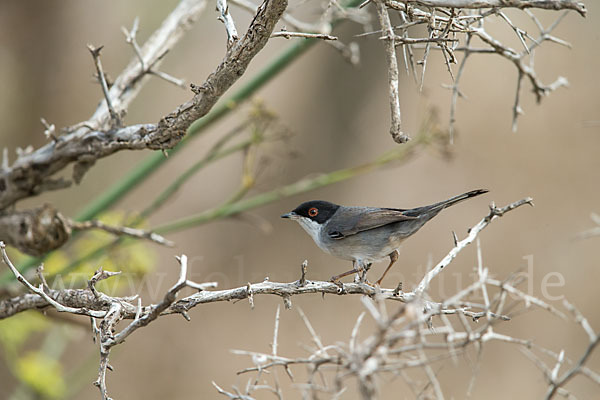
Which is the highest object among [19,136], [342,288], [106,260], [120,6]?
[120,6]

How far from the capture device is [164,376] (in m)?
7.36

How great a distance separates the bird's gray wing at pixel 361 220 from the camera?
4.49 m

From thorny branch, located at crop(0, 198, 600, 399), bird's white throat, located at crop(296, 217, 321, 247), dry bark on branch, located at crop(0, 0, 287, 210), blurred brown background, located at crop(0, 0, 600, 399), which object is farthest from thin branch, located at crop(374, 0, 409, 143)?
blurred brown background, located at crop(0, 0, 600, 399)

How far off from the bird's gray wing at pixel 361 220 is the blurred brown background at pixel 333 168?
2398 mm

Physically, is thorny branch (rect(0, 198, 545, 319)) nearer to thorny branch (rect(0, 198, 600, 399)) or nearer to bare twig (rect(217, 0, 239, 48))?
thorny branch (rect(0, 198, 600, 399))

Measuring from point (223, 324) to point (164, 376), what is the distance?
928 mm

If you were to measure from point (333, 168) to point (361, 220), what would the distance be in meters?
2.93

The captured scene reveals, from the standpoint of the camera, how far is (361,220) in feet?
15.4

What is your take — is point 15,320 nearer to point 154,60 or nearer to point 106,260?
point 106,260

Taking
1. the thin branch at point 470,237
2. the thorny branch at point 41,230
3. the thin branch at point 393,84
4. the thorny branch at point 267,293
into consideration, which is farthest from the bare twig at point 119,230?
the thin branch at point 393,84

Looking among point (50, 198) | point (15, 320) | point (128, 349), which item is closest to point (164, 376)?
point (128, 349)

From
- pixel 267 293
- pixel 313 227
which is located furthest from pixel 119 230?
pixel 313 227

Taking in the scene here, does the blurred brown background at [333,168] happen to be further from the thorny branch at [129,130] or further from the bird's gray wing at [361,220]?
the thorny branch at [129,130]

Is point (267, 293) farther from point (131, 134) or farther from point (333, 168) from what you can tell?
point (333, 168)
